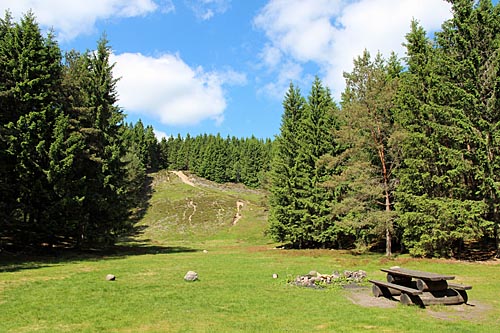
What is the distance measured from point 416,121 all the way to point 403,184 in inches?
191

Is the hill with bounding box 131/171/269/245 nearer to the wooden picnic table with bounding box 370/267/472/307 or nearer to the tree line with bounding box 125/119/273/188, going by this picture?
the tree line with bounding box 125/119/273/188

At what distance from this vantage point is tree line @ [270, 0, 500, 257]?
20.9 m

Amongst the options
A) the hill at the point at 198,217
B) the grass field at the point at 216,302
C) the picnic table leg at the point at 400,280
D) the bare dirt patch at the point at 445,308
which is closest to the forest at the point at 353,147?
the grass field at the point at 216,302

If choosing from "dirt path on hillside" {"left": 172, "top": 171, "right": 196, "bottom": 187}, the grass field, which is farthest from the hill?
the grass field

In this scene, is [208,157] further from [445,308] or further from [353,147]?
[445,308]

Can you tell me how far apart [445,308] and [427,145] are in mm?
16044

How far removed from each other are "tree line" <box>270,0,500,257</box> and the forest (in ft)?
0.29

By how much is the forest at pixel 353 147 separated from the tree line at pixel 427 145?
0.09m

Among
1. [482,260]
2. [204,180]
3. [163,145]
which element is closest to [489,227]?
[482,260]

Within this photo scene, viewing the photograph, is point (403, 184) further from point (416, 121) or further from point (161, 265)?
point (161, 265)

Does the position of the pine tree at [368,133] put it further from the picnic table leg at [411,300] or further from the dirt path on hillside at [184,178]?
the dirt path on hillside at [184,178]

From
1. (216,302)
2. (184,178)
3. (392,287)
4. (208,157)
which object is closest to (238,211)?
(184,178)

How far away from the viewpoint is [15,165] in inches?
905

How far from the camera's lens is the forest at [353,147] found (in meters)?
21.4
